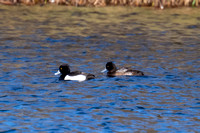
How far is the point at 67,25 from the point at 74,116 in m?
17.5

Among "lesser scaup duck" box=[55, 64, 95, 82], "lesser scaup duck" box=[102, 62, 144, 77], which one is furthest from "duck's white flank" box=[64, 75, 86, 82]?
"lesser scaup duck" box=[102, 62, 144, 77]

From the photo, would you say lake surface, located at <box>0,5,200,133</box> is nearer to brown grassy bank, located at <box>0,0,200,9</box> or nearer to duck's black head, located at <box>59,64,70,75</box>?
duck's black head, located at <box>59,64,70,75</box>

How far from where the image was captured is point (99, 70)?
17031 mm

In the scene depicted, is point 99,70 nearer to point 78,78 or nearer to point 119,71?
point 119,71

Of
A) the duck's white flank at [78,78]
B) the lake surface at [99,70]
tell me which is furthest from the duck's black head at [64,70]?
the lake surface at [99,70]

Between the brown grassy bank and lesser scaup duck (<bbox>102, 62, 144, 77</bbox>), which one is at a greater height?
the brown grassy bank

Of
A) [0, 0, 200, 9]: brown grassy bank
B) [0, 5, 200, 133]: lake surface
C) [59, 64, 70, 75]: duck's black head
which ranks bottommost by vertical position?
[0, 5, 200, 133]: lake surface

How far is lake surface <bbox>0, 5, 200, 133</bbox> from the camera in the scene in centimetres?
1118

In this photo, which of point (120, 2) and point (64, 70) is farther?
point (120, 2)

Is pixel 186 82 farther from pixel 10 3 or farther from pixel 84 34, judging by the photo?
pixel 10 3

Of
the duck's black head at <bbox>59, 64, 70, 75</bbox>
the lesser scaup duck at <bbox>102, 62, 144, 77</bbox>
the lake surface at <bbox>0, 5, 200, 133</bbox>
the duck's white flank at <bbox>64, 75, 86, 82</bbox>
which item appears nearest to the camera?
the lake surface at <bbox>0, 5, 200, 133</bbox>

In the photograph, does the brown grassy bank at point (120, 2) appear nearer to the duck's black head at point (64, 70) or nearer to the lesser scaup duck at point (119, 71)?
the lesser scaup duck at point (119, 71)

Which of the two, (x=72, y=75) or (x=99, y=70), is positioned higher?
(x=72, y=75)

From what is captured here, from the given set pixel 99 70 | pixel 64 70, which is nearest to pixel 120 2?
pixel 99 70
